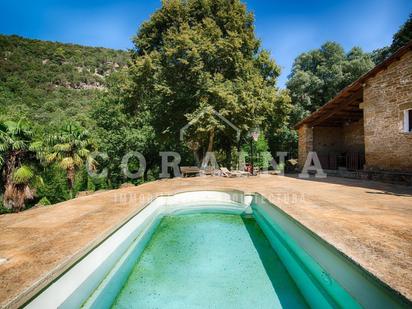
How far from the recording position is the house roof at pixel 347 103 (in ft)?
36.8

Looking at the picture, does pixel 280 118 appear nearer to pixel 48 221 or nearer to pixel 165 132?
pixel 165 132

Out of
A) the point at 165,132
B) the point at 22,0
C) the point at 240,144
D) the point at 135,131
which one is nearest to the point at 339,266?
the point at 165,132

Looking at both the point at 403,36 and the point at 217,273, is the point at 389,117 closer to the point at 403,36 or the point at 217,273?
the point at 217,273

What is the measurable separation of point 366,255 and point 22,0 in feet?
83.8

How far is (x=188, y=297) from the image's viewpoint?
388 centimetres

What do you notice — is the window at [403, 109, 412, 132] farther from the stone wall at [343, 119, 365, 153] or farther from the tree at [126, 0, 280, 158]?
the tree at [126, 0, 280, 158]

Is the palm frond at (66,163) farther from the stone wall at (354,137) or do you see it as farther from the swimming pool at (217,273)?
the stone wall at (354,137)

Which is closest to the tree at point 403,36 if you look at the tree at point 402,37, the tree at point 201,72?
the tree at point 402,37

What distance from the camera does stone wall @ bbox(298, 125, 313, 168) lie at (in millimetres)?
17922

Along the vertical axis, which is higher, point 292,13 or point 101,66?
point 101,66

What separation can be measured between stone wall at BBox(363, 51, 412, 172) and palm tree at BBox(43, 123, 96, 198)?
1630cm

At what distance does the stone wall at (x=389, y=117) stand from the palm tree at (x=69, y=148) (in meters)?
16.3

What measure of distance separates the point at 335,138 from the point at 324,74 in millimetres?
11211

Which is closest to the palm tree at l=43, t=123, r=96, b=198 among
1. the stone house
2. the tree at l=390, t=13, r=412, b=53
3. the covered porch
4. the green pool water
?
the green pool water
